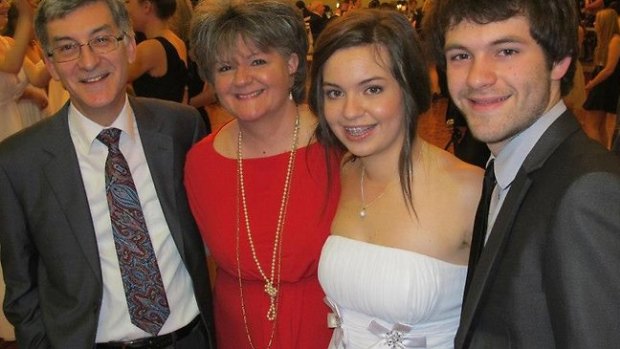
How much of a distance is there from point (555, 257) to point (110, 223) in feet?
4.64

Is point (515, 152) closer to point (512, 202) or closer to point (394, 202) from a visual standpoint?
point (512, 202)

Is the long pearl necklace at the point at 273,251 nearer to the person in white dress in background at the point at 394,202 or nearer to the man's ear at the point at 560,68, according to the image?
the person in white dress in background at the point at 394,202

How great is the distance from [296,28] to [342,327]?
3.45ft

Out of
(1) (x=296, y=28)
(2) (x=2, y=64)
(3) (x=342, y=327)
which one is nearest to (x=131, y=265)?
(3) (x=342, y=327)

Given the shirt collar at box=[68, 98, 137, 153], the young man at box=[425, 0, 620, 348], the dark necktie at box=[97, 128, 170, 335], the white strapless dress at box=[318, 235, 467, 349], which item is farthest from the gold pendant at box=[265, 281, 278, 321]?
the young man at box=[425, 0, 620, 348]

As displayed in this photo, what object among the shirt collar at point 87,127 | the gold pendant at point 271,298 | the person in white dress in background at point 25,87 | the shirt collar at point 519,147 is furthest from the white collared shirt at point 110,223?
the person in white dress in background at point 25,87

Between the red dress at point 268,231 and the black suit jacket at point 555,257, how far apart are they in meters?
0.79

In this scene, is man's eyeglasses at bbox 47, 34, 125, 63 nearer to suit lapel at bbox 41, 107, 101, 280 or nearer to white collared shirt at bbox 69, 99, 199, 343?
white collared shirt at bbox 69, 99, 199, 343

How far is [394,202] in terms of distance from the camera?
6.44 ft

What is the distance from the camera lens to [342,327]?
6.56ft

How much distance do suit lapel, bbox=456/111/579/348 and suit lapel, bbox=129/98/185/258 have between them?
111cm

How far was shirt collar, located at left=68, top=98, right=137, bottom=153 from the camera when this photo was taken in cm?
203

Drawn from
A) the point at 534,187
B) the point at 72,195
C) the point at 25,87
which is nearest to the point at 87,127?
the point at 72,195

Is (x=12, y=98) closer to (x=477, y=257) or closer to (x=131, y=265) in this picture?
(x=131, y=265)
